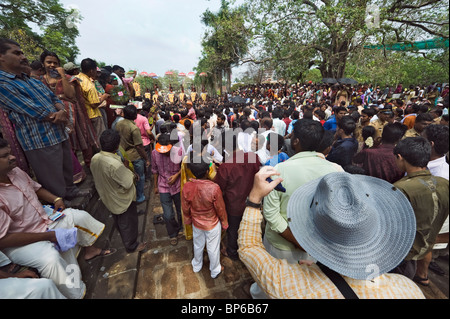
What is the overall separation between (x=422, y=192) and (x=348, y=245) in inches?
42.6

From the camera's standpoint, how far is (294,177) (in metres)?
1.64

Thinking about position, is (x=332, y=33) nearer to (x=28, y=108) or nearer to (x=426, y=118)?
(x=426, y=118)

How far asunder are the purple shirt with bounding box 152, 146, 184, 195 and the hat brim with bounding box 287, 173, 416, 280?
2.04 metres

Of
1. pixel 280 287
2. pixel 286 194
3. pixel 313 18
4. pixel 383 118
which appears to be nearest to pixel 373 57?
pixel 313 18

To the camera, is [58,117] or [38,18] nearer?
[58,117]

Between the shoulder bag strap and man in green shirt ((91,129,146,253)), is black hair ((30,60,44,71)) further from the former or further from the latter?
the shoulder bag strap

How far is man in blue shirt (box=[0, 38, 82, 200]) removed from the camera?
212 centimetres

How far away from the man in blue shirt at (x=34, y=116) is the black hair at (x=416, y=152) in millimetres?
3886

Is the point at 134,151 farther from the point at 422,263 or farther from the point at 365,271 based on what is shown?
the point at 422,263

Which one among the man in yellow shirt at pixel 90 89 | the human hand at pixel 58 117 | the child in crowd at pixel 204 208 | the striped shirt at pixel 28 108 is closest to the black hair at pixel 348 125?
the child in crowd at pixel 204 208

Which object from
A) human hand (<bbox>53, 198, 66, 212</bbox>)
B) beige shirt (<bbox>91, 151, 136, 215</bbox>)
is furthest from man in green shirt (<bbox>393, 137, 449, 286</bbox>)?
human hand (<bbox>53, 198, 66, 212</bbox>)

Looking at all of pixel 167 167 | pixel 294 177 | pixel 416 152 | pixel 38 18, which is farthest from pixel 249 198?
pixel 38 18
